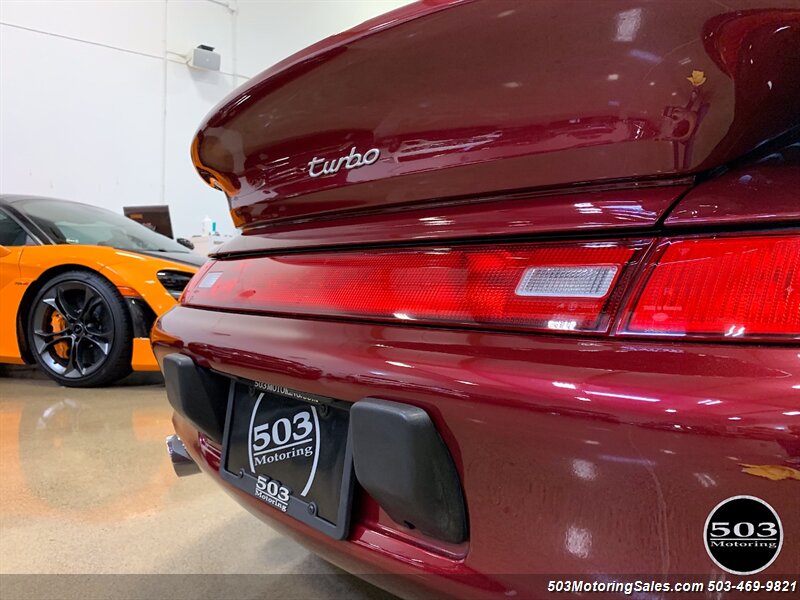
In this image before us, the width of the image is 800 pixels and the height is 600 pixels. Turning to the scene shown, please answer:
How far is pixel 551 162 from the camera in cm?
67

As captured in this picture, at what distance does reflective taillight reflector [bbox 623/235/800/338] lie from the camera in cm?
51

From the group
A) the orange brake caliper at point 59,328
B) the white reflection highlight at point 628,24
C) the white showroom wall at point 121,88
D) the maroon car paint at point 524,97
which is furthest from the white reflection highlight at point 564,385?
the white showroom wall at point 121,88

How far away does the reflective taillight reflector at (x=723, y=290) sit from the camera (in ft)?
1.68

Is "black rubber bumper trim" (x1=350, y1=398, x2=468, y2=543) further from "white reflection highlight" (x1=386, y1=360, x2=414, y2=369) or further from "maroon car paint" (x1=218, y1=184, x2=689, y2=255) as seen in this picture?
"maroon car paint" (x1=218, y1=184, x2=689, y2=255)

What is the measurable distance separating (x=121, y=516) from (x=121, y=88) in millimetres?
5411

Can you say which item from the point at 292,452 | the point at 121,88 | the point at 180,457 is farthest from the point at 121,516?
the point at 121,88

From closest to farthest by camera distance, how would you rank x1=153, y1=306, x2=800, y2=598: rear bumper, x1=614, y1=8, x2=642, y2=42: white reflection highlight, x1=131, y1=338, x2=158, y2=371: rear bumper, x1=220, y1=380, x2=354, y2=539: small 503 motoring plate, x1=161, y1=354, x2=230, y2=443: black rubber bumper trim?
x1=153, y1=306, x2=800, y2=598: rear bumper
x1=614, y1=8, x2=642, y2=42: white reflection highlight
x1=220, y1=380, x2=354, y2=539: small 503 motoring plate
x1=161, y1=354, x2=230, y2=443: black rubber bumper trim
x1=131, y1=338, x2=158, y2=371: rear bumper

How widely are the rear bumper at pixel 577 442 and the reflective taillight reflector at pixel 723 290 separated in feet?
0.07

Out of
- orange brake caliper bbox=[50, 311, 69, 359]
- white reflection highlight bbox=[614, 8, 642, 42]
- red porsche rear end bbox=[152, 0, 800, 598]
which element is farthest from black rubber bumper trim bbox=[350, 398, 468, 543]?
orange brake caliper bbox=[50, 311, 69, 359]

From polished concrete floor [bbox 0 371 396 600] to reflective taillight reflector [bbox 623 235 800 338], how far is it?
991 millimetres

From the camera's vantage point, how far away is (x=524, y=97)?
0.68m

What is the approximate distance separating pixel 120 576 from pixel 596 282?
4.30 feet

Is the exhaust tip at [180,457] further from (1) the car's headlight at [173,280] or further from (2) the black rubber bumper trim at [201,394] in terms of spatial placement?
(1) the car's headlight at [173,280]

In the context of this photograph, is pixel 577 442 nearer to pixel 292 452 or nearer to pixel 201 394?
pixel 292 452
